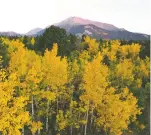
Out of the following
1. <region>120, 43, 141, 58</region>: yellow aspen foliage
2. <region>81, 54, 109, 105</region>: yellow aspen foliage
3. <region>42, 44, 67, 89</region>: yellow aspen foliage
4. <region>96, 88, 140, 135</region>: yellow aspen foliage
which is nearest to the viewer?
<region>81, 54, 109, 105</region>: yellow aspen foliage

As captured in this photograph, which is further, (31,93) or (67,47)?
(67,47)

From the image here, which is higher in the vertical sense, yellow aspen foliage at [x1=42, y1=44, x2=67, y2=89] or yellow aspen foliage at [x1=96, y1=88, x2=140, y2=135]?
yellow aspen foliage at [x1=42, y1=44, x2=67, y2=89]

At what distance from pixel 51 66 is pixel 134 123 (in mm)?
17837

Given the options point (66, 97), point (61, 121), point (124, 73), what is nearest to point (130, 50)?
point (124, 73)

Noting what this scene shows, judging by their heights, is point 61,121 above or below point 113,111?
below

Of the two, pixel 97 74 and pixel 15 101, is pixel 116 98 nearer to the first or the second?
pixel 97 74

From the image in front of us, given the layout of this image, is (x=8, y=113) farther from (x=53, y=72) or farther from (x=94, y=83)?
(x=53, y=72)

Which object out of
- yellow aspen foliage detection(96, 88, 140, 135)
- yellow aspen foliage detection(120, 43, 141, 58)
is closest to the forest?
yellow aspen foliage detection(96, 88, 140, 135)

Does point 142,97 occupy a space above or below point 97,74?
below

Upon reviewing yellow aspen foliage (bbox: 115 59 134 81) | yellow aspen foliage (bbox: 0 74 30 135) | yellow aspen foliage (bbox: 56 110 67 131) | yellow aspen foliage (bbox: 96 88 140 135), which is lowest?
yellow aspen foliage (bbox: 56 110 67 131)

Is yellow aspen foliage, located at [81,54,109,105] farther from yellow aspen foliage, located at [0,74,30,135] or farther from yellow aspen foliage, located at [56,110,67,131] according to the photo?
yellow aspen foliage, located at [0,74,30,135]

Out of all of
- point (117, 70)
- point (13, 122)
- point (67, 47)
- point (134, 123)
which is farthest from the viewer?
point (67, 47)

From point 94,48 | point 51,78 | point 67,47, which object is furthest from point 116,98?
point 94,48

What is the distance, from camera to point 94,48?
8462 centimetres
